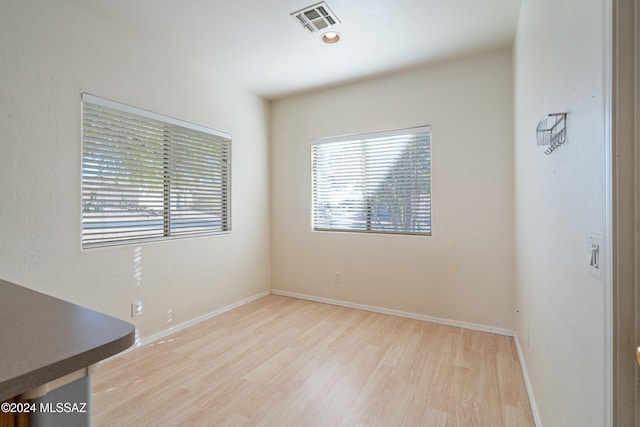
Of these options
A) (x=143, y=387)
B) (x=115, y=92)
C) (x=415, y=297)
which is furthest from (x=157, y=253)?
(x=415, y=297)

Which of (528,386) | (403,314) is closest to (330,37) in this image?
(403,314)

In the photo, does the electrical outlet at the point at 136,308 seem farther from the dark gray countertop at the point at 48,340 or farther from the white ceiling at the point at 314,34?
the white ceiling at the point at 314,34

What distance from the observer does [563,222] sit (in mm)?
1206

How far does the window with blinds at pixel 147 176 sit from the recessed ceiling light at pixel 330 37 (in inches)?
60.7

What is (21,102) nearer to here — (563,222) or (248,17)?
(248,17)

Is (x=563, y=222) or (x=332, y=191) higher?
(x=332, y=191)

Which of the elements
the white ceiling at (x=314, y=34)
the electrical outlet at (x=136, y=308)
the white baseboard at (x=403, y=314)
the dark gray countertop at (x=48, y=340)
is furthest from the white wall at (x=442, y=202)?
the dark gray countertop at (x=48, y=340)

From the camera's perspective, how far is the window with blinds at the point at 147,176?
93.6 inches

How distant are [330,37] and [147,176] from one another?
6.73ft

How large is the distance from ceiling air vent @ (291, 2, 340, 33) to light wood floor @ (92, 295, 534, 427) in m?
2.71

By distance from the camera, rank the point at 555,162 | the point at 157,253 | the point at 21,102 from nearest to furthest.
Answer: the point at 555,162 < the point at 21,102 < the point at 157,253

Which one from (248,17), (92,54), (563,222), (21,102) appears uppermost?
(248,17)

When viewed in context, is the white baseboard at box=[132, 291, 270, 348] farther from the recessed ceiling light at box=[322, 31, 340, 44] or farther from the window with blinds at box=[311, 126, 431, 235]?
the recessed ceiling light at box=[322, 31, 340, 44]

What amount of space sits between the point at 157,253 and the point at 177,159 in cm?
94
